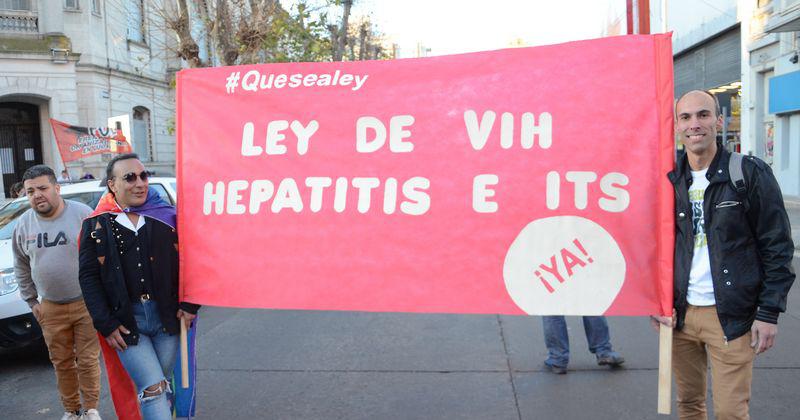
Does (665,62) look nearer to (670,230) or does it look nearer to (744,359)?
(670,230)

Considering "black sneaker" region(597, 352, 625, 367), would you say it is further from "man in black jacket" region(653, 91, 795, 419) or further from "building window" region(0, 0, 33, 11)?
"building window" region(0, 0, 33, 11)

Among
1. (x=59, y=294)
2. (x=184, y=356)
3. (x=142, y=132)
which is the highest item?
(x=142, y=132)

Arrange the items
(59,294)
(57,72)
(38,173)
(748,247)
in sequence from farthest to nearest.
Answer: (57,72), (38,173), (59,294), (748,247)

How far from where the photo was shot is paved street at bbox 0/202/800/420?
15.0 feet

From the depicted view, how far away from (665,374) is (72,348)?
148 inches

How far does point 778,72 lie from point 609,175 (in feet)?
66.4

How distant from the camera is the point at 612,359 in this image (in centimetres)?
523

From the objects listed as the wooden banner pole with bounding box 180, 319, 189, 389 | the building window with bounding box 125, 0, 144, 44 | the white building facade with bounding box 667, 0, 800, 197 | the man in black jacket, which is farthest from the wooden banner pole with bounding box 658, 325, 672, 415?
the building window with bounding box 125, 0, 144, 44

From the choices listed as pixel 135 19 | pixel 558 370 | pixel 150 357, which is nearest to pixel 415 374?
pixel 558 370

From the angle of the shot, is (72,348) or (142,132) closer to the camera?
(72,348)

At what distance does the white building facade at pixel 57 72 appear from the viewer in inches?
766

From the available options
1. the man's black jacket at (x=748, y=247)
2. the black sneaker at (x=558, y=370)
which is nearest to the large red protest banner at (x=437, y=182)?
the man's black jacket at (x=748, y=247)

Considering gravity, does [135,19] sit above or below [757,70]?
above

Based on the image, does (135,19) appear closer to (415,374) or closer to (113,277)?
(415,374)
